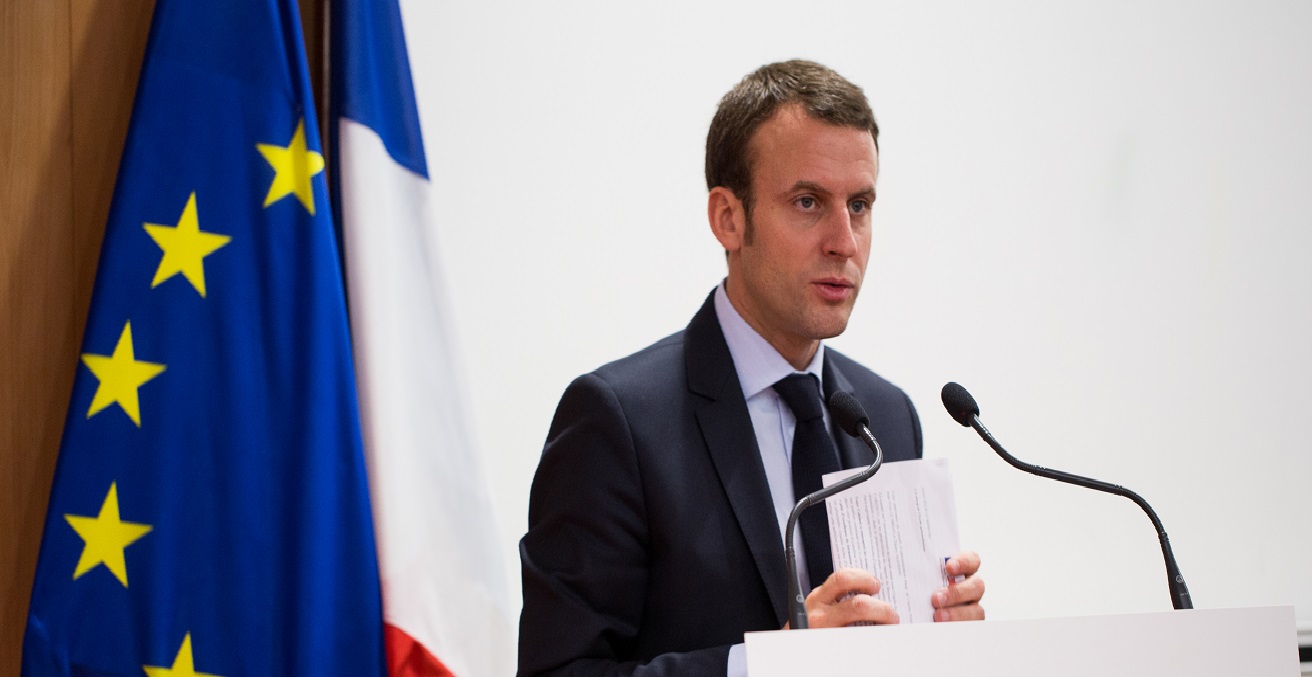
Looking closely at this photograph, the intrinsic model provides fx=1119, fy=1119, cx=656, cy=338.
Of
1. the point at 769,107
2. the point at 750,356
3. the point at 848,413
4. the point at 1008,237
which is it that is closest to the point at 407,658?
the point at 750,356

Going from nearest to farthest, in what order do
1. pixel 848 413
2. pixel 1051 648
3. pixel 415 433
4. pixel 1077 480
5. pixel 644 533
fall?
pixel 1051 648 → pixel 1077 480 → pixel 848 413 → pixel 644 533 → pixel 415 433

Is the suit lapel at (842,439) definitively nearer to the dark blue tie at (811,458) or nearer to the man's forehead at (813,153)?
the dark blue tie at (811,458)

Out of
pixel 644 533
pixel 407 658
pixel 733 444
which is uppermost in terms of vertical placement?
pixel 733 444

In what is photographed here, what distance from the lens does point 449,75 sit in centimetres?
242

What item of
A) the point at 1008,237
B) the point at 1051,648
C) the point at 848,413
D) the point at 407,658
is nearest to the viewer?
the point at 1051,648

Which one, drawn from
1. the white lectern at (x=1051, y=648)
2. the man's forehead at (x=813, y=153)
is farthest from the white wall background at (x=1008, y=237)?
the white lectern at (x=1051, y=648)

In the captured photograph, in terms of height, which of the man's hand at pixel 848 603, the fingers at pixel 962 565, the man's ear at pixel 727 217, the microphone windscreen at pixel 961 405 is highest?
the man's ear at pixel 727 217

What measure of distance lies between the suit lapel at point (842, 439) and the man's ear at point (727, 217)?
0.28 m

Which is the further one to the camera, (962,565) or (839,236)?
(839,236)

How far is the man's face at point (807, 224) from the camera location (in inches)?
73.6

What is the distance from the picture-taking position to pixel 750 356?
1929 millimetres

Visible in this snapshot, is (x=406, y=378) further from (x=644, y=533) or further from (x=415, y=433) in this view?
(x=644, y=533)

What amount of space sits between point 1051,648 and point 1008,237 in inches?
67.6

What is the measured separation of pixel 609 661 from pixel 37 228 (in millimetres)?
1296
